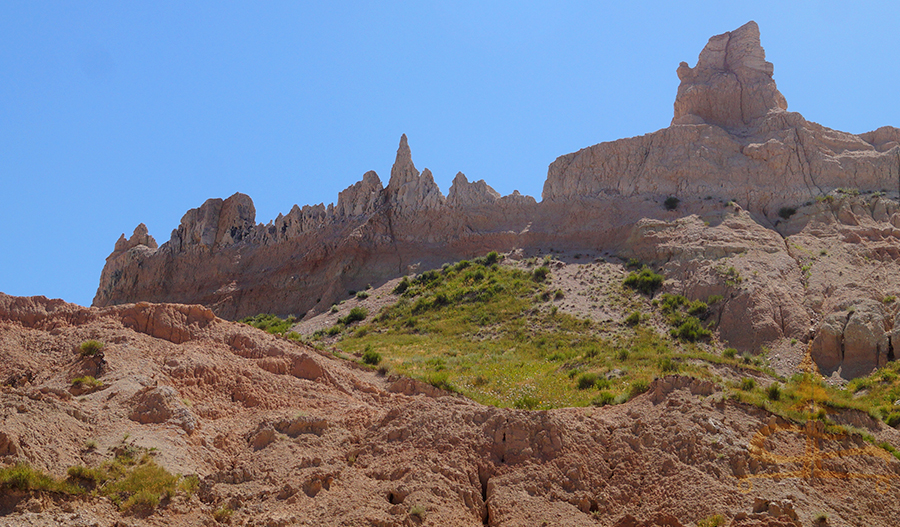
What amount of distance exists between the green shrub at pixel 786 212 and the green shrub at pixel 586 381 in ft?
63.6

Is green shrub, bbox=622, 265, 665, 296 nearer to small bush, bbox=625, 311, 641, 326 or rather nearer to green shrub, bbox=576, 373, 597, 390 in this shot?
small bush, bbox=625, 311, 641, 326

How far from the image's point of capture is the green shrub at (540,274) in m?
35.4

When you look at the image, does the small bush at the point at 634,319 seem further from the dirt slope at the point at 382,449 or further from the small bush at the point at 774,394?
the dirt slope at the point at 382,449

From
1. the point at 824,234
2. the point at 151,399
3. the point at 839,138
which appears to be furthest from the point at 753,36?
the point at 151,399

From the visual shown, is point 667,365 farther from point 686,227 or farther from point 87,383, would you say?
point 87,383

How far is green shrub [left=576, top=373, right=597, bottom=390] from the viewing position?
19.5 meters

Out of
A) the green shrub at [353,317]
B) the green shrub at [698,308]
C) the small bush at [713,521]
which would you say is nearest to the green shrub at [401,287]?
the green shrub at [353,317]

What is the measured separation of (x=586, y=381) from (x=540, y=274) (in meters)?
16.1

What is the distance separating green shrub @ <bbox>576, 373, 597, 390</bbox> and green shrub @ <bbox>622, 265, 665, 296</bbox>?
41.4 feet

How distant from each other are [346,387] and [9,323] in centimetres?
669

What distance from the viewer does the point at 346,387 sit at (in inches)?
615

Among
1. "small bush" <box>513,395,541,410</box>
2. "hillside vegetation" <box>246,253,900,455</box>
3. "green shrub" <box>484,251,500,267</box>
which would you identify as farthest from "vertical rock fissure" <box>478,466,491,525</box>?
"green shrub" <box>484,251,500,267</box>

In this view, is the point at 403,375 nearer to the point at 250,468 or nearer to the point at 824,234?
the point at 250,468

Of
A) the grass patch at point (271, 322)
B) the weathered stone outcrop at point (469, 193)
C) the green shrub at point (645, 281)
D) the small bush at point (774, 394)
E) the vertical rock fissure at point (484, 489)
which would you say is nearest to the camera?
the vertical rock fissure at point (484, 489)
